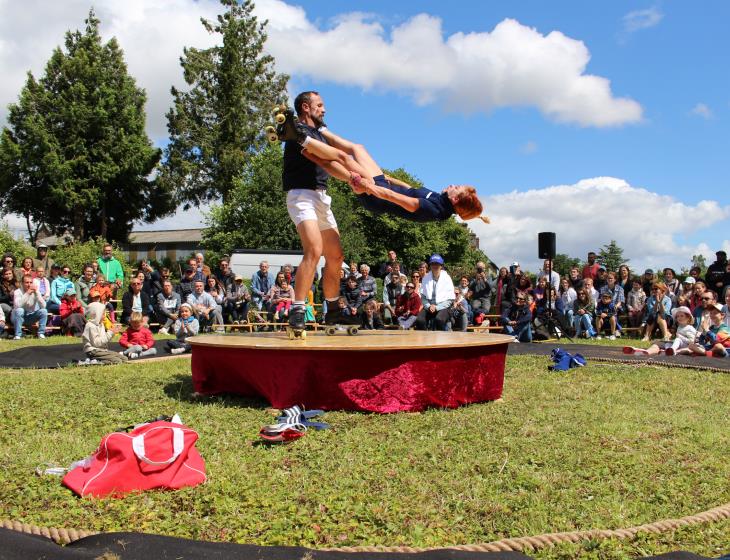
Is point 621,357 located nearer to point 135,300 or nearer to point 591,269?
point 591,269

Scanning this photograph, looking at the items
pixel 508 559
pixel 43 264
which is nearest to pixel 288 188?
pixel 508 559

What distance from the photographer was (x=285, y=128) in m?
Result: 5.16

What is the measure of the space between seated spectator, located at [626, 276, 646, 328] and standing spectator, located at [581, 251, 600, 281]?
796 millimetres

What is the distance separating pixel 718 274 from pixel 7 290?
12375mm

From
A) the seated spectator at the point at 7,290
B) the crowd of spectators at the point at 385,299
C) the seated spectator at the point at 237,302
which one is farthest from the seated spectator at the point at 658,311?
the seated spectator at the point at 7,290

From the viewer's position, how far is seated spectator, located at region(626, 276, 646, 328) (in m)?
12.2

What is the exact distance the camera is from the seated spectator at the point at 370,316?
38.2 feet

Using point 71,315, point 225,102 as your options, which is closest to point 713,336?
point 71,315

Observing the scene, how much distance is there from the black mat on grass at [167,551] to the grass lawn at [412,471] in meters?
0.22

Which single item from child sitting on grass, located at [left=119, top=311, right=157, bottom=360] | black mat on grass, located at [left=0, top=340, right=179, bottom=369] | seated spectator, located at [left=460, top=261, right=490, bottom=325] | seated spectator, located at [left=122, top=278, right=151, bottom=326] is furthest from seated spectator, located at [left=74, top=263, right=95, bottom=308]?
seated spectator, located at [left=460, top=261, right=490, bottom=325]

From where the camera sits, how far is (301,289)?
5.61 metres

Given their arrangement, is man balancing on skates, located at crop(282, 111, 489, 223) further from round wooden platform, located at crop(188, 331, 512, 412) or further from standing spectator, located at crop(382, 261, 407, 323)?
standing spectator, located at crop(382, 261, 407, 323)

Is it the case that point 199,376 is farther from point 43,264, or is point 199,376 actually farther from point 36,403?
point 43,264

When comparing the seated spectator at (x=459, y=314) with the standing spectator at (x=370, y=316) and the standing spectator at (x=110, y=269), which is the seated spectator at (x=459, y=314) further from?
the standing spectator at (x=110, y=269)
